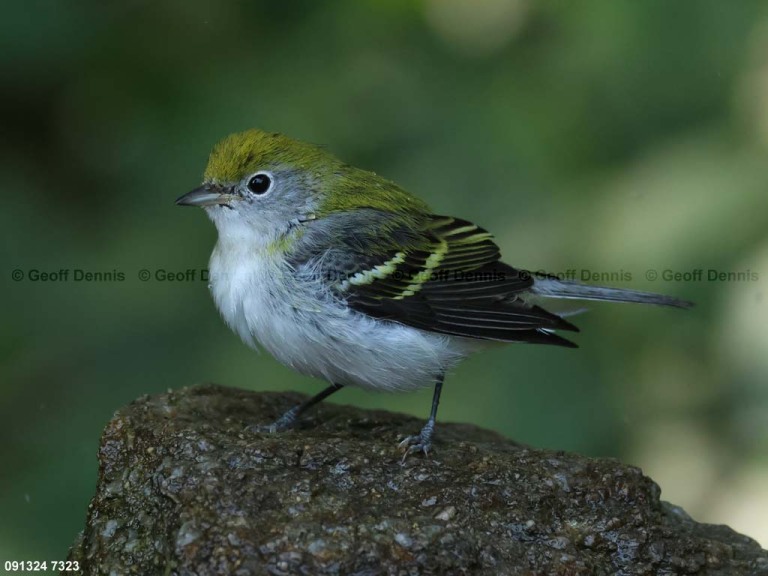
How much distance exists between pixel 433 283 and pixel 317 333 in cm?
63

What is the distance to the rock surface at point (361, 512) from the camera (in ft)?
10.2

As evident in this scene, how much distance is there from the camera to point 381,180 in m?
4.88

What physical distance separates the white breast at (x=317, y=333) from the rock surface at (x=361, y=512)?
0.42m

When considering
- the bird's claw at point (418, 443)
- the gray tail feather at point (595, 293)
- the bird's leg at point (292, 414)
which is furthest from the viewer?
the gray tail feather at point (595, 293)

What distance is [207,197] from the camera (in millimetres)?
4395

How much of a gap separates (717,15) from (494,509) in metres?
3.54

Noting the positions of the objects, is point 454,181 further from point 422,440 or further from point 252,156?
point 422,440

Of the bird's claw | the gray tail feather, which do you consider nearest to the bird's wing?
the gray tail feather

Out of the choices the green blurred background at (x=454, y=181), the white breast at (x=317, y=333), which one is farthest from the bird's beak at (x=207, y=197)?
the green blurred background at (x=454, y=181)

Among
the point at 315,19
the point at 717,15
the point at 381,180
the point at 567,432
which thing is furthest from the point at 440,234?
the point at 717,15

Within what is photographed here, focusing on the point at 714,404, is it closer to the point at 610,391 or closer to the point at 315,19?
the point at 610,391

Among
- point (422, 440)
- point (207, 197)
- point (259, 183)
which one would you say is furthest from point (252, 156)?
point (422, 440)

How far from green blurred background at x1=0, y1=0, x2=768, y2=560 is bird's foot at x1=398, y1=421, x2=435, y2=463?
47.5 inches

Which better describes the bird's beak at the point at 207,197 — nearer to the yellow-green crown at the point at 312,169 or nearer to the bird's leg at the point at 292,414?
the yellow-green crown at the point at 312,169
